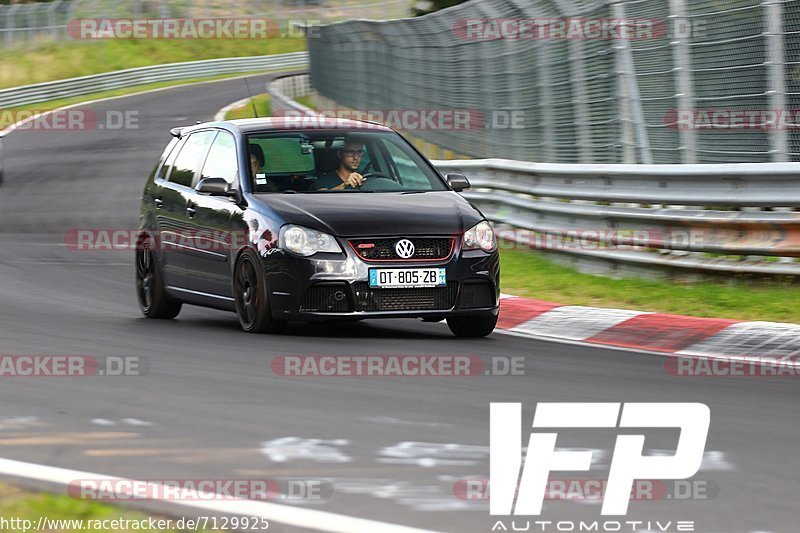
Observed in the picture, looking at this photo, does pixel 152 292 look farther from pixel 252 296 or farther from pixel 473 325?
pixel 473 325

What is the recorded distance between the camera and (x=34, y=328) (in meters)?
10.8

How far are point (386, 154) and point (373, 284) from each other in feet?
5.13

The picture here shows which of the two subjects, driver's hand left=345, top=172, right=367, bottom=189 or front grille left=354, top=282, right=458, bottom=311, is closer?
front grille left=354, top=282, right=458, bottom=311

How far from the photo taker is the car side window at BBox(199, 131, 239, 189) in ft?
35.7

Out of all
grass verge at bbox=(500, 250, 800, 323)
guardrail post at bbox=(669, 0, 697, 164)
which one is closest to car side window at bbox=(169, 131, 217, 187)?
grass verge at bbox=(500, 250, 800, 323)

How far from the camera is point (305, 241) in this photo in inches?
390

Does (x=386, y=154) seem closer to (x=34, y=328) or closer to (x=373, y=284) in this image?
(x=373, y=284)

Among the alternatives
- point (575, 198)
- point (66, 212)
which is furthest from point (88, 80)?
point (575, 198)

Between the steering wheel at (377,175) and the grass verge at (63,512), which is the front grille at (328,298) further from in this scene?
the grass verge at (63,512)

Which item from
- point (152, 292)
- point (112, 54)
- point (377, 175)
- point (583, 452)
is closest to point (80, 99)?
point (112, 54)

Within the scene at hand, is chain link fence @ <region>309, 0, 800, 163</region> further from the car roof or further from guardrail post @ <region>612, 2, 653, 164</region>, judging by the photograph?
the car roof

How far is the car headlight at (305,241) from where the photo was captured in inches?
389

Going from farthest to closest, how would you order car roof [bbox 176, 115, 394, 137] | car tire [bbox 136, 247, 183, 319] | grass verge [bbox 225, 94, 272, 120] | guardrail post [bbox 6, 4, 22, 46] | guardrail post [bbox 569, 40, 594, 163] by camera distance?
guardrail post [bbox 6, 4, 22, 46]
grass verge [bbox 225, 94, 272, 120]
guardrail post [bbox 569, 40, 594, 163]
car tire [bbox 136, 247, 183, 319]
car roof [bbox 176, 115, 394, 137]

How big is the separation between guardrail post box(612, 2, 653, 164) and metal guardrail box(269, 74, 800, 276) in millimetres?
420
